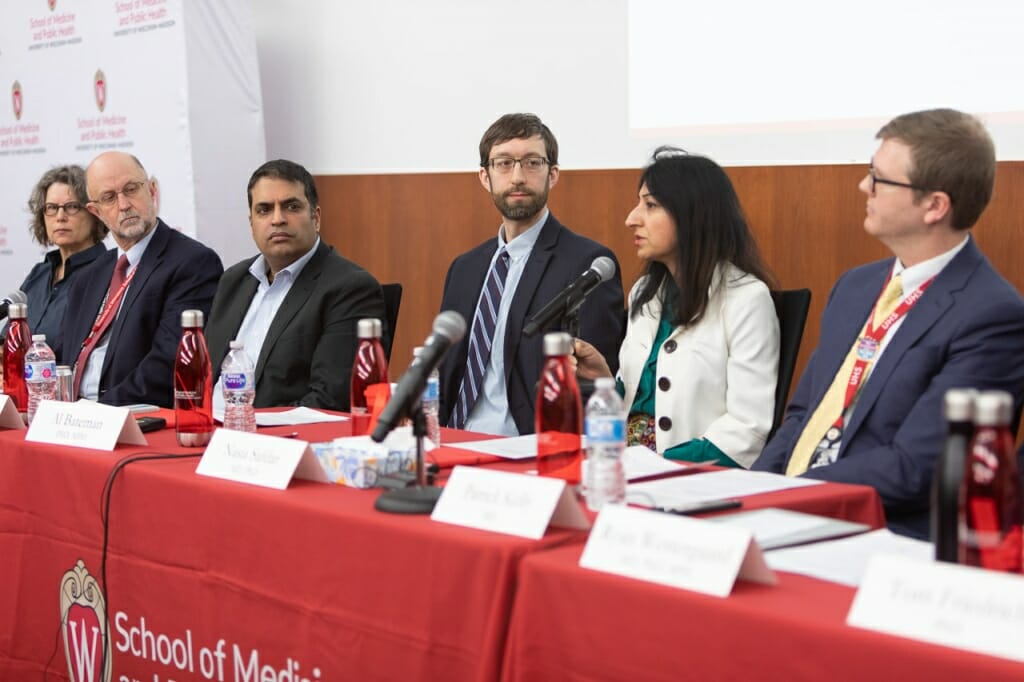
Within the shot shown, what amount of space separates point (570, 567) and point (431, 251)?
403 cm

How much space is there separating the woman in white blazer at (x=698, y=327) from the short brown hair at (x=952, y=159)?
2.19 feet

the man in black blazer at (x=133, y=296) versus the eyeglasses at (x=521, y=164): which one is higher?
the eyeglasses at (x=521, y=164)

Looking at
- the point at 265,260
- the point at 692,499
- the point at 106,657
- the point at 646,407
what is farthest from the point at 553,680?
the point at 265,260

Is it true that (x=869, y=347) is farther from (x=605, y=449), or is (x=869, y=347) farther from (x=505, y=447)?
(x=605, y=449)

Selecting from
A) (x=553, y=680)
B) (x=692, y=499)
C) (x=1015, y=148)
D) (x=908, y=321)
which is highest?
(x=1015, y=148)

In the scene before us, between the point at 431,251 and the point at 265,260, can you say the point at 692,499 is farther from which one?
the point at 431,251

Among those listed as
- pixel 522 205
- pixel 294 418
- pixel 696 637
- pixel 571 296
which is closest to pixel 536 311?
pixel 522 205

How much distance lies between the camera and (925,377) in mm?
2197

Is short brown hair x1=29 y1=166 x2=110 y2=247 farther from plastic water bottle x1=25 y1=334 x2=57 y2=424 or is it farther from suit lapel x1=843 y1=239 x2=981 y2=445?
suit lapel x1=843 y1=239 x2=981 y2=445

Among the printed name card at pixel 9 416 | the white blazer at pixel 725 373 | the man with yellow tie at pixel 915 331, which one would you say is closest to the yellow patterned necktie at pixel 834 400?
the man with yellow tie at pixel 915 331

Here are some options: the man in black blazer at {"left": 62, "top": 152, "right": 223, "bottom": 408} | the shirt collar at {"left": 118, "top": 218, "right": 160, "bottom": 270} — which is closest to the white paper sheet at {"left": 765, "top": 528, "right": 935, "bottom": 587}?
the man in black blazer at {"left": 62, "top": 152, "right": 223, "bottom": 408}

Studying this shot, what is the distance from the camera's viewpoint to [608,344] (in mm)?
3246

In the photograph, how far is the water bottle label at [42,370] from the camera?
2730 mm

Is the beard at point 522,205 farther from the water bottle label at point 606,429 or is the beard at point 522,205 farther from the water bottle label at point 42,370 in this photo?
the water bottle label at point 606,429
